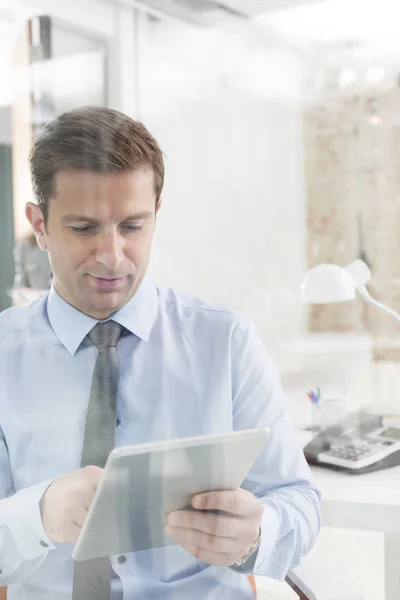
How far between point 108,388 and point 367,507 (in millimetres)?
452

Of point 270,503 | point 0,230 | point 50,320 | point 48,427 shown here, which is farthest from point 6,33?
point 270,503

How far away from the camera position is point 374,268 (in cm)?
95

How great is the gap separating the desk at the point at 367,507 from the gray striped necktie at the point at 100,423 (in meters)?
0.33

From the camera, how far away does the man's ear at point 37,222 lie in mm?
758

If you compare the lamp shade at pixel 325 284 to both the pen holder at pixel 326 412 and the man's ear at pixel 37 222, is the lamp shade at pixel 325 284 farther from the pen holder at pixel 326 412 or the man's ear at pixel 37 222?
the man's ear at pixel 37 222

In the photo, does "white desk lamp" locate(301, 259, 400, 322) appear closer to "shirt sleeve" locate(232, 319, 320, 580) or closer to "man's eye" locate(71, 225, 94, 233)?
"shirt sleeve" locate(232, 319, 320, 580)

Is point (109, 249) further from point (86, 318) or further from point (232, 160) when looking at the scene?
point (232, 160)

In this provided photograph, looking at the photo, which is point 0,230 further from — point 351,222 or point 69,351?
point 351,222

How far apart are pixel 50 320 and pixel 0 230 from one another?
→ 0.42ft

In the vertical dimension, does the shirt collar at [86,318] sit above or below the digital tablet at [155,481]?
above

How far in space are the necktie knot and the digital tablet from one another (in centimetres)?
16

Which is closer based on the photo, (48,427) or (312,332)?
(48,427)

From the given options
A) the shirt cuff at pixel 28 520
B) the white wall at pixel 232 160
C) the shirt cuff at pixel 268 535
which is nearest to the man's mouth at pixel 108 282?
the white wall at pixel 232 160

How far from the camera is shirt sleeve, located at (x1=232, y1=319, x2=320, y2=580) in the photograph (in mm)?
850
